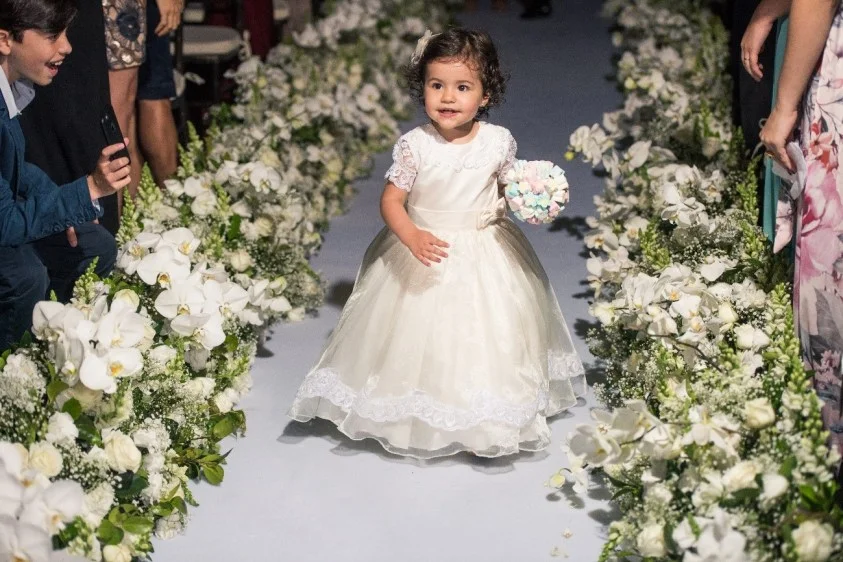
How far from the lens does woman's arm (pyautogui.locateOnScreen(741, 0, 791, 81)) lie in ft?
11.6

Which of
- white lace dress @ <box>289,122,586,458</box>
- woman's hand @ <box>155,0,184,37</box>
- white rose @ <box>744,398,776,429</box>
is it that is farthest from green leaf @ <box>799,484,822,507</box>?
woman's hand @ <box>155,0,184,37</box>

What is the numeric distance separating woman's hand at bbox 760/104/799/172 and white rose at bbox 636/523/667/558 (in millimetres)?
1005

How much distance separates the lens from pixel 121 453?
9.66ft

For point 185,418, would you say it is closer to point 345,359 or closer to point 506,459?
point 345,359

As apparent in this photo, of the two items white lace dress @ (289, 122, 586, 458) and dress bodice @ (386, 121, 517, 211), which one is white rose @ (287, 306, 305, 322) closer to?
white lace dress @ (289, 122, 586, 458)

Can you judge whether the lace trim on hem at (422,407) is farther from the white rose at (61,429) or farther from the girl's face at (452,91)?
the white rose at (61,429)

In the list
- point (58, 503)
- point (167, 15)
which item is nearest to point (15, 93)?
point (58, 503)

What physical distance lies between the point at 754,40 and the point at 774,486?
1.49m

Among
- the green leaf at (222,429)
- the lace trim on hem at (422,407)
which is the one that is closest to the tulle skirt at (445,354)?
the lace trim on hem at (422,407)

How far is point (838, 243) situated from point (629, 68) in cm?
428

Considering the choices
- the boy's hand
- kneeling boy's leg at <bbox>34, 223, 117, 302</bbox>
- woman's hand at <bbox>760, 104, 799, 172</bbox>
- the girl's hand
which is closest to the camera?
woman's hand at <bbox>760, 104, 799, 172</bbox>

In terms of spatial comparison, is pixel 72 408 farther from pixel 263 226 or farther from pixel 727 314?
pixel 727 314

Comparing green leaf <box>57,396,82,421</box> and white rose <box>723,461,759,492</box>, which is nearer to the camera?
white rose <box>723,461,759,492</box>

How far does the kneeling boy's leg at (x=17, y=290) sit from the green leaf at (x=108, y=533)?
0.81m
